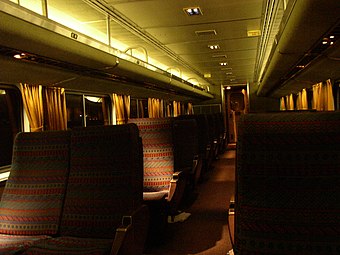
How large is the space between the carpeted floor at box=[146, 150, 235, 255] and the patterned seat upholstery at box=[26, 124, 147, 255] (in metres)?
0.79

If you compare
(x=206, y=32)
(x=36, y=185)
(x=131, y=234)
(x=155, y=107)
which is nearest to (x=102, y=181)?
(x=131, y=234)

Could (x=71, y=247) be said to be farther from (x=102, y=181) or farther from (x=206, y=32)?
(x=206, y=32)

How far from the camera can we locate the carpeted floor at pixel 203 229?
3.97 meters

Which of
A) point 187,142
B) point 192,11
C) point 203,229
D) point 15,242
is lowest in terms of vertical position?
point 203,229

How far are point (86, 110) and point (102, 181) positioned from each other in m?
4.54

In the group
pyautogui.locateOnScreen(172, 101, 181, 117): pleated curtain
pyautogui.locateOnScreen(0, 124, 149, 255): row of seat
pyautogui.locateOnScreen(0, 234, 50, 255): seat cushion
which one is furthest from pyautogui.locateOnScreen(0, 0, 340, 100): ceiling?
pyautogui.locateOnScreen(172, 101, 181, 117): pleated curtain

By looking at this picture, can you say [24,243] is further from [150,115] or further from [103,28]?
[150,115]

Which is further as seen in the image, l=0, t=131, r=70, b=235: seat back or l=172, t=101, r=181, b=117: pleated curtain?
l=172, t=101, r=181, b=117: pleated curtain

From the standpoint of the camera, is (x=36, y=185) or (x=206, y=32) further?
(x=206, y=32)

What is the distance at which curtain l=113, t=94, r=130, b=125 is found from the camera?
26.3 ft

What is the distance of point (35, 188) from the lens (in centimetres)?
287

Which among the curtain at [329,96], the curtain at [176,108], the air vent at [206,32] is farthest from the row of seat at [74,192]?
the curtain at [176,108]

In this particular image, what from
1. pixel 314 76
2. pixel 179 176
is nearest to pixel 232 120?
pixel 314 76

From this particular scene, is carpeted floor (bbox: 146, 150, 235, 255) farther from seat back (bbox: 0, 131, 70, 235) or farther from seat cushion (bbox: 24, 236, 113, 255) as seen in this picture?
seat back (bbox: 0, 131, 70, 235)
